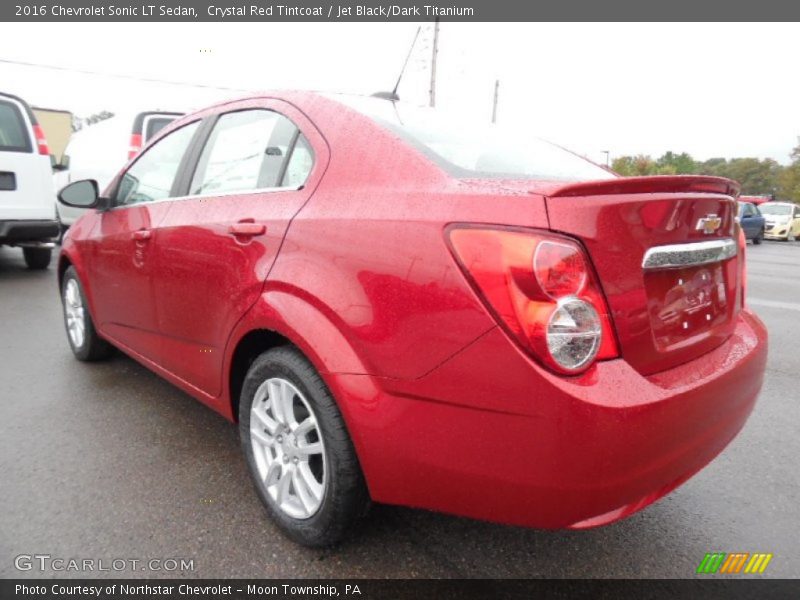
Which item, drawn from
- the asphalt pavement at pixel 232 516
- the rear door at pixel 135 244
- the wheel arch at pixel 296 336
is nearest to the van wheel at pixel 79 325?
the rear door at pixel 135 244

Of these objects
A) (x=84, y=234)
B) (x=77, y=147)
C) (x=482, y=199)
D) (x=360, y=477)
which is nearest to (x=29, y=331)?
(x=84, y=234)

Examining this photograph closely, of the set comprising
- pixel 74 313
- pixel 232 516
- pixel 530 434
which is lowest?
pixel 232 516

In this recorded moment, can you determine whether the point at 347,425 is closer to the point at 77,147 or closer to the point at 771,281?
the point at 77,147

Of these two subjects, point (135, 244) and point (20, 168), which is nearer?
point (135, 244)

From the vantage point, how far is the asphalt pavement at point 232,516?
1.83 metres

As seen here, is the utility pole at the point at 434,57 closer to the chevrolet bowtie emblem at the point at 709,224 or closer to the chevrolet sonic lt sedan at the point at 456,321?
the chevrolet sonic lt sedan at the point at 456,321

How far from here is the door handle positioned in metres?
1.95

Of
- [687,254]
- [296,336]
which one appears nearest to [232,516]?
[296,336]

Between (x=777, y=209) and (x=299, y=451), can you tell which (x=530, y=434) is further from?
(x=777, y=209)

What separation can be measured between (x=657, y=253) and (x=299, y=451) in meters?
1.27

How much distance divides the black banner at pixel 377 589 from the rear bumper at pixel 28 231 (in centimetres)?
578

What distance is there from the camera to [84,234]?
340cm

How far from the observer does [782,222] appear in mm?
23406

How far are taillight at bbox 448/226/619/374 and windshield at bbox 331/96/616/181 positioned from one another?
13.4 inches
